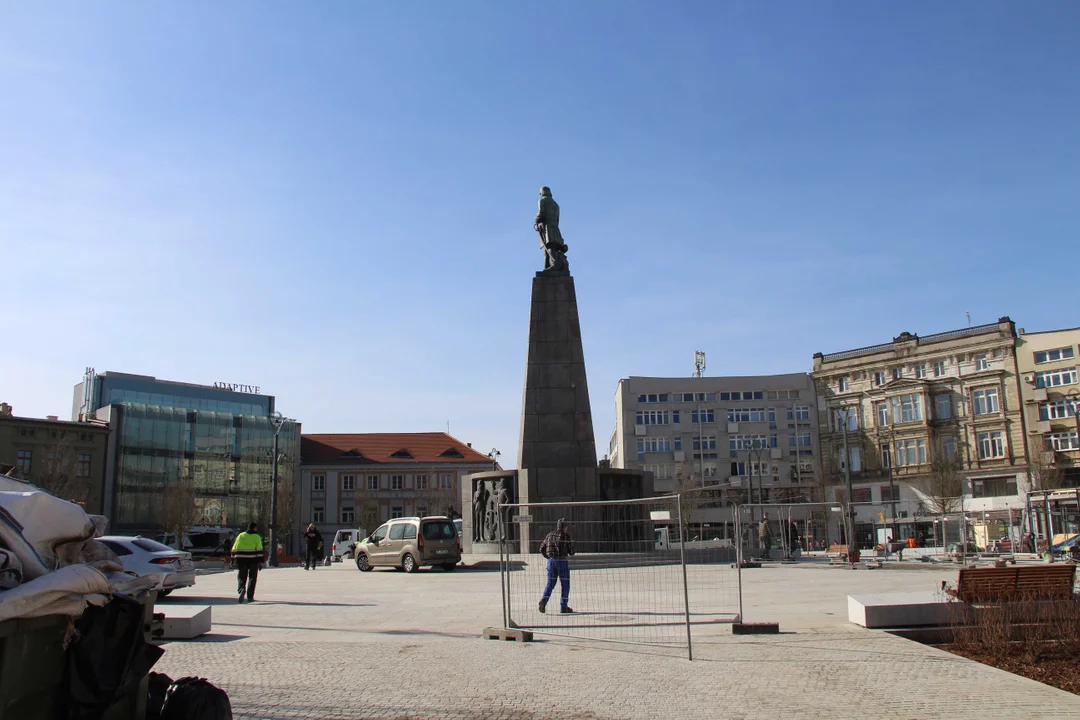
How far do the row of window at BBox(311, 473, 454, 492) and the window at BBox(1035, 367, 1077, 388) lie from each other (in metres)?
45.8

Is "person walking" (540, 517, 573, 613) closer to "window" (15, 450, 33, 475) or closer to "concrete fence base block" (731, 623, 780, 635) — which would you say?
"concrete fence base block" (731, 623, 780, 635)

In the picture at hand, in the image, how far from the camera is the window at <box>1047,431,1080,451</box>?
52.4m

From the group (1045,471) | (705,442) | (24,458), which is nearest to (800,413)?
(705,442)

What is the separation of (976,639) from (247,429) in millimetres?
78399

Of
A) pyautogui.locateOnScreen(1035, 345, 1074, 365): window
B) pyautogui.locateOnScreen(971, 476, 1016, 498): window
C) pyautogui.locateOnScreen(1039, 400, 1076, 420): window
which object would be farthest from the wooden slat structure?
Result: pyautogui.locateOnScreen(1035, 345, 1074, 365): window

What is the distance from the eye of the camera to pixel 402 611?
14312mm

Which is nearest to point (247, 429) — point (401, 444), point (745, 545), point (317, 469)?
point (317, 469)

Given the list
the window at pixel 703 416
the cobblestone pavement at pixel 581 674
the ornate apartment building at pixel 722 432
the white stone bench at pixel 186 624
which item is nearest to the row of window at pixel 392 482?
the ornate apartment building at pixel 722 432

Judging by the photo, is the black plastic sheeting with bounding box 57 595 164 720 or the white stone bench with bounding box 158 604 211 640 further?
the white stone bench with bounding box 158 604 211 640

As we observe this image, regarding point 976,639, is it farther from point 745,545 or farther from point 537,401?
point 745,545

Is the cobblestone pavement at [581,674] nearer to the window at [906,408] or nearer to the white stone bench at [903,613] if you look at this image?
the white stone bench at [903,613]

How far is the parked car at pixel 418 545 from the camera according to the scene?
2462cm

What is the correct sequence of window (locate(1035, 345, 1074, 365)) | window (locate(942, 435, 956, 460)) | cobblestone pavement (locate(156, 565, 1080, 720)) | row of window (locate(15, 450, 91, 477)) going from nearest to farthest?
1. cobblestone pavement (locate(156, 565, 1080, 720))
2. window (locate(1035, 345, 1074, 365))
3. window (locate(942, 435, 956, 460))
4. row of window (locate(15, 450, 91, 477))

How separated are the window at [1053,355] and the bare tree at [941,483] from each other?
25.4 feet
